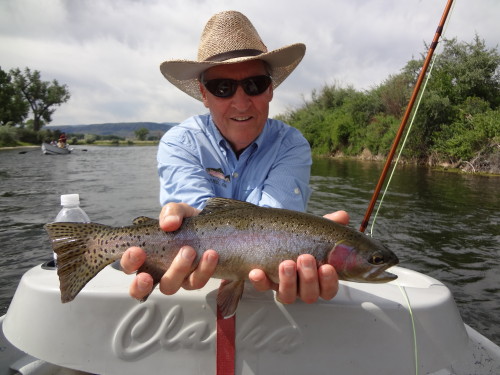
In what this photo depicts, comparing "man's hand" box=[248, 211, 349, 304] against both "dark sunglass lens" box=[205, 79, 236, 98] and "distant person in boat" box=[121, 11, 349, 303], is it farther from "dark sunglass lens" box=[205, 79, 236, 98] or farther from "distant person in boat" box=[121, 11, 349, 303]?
"dark sunglass lens" box=[205, 79, 236, 98]

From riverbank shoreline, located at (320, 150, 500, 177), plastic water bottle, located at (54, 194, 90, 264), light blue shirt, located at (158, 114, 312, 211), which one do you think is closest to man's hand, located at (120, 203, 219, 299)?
light blue shirt, located at (158, 114, 312, 211)

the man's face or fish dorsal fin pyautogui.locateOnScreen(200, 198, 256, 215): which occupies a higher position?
the man's face

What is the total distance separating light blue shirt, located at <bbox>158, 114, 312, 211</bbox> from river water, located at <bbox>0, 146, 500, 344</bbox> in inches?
141

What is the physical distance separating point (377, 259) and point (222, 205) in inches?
36.6

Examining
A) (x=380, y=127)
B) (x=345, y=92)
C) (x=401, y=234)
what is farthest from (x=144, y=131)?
(x=401, y=234)

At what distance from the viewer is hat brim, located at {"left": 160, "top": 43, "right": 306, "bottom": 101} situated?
3141 millimetres

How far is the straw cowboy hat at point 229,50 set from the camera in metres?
3.06

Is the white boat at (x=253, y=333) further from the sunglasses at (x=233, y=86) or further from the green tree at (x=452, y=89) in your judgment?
the green tree at (x=452, y=89)

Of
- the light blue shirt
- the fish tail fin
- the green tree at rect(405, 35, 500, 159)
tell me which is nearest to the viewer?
the fish tail fin

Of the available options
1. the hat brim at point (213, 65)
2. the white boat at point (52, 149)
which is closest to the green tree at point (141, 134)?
the white boat at point (52, 149)

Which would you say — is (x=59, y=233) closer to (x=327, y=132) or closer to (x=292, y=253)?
(x=292, y=253)

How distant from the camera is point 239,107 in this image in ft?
10.0

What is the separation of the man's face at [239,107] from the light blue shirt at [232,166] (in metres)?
0.12

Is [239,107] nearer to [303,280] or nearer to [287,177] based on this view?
[287,177]
